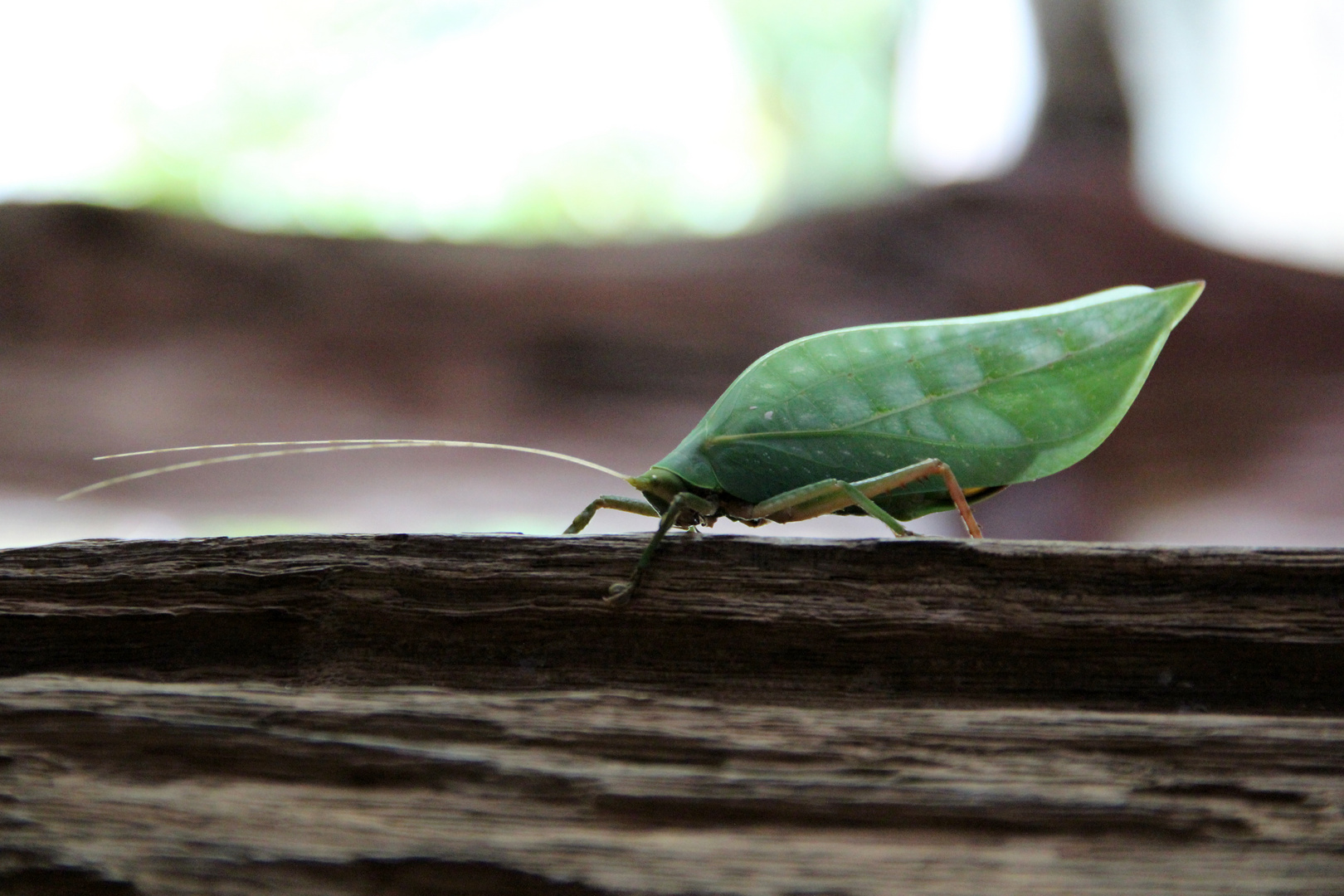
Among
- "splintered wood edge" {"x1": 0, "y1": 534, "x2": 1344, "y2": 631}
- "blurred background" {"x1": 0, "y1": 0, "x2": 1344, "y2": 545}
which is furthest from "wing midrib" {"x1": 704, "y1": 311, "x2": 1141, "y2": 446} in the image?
"blurred background" {"x1": 0, "y1": 0, "x2": 1344, "y2": 545}

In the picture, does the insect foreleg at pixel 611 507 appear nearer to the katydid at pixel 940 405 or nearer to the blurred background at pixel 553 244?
the katydid at pixel 940 405

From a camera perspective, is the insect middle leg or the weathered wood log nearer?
the weathered wood log

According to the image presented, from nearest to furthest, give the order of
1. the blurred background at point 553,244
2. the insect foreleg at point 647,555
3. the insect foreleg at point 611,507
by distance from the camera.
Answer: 1. the insect foreleg at point 647,555
2. the insect foreleg at point 611,507
3. the blurred background at point 553,244

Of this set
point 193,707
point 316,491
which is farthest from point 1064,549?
point 316,491

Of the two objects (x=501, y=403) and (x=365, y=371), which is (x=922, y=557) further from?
(x=365, y=371)

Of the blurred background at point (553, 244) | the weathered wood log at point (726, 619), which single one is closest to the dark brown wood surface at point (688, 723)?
the weathered wood log at point (726, 619)

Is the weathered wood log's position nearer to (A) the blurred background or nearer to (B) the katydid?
(B) the katydid
